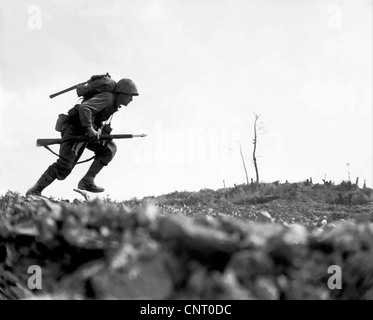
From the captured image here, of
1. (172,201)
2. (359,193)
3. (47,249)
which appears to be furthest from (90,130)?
(359,193)

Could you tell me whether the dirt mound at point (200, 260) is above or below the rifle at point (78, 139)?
below

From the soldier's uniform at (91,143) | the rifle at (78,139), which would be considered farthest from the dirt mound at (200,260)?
the rifle at (78,139)

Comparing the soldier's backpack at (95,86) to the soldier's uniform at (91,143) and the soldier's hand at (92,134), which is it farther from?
the soldier's hand at (92,134)

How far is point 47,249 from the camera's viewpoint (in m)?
1.46

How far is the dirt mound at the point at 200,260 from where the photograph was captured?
121cm

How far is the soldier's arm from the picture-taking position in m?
6.63

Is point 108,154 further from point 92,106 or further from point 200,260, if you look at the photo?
point 200,260

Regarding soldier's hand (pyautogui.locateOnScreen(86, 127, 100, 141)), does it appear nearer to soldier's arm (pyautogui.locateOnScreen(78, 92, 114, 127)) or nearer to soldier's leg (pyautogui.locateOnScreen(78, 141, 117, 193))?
soldier's arm (pyautogui.locateOnScreen(78, 92, 114, 127))

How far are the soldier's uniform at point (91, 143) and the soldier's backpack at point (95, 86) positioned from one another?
0.37 feet

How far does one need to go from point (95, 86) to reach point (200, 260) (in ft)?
20.1
